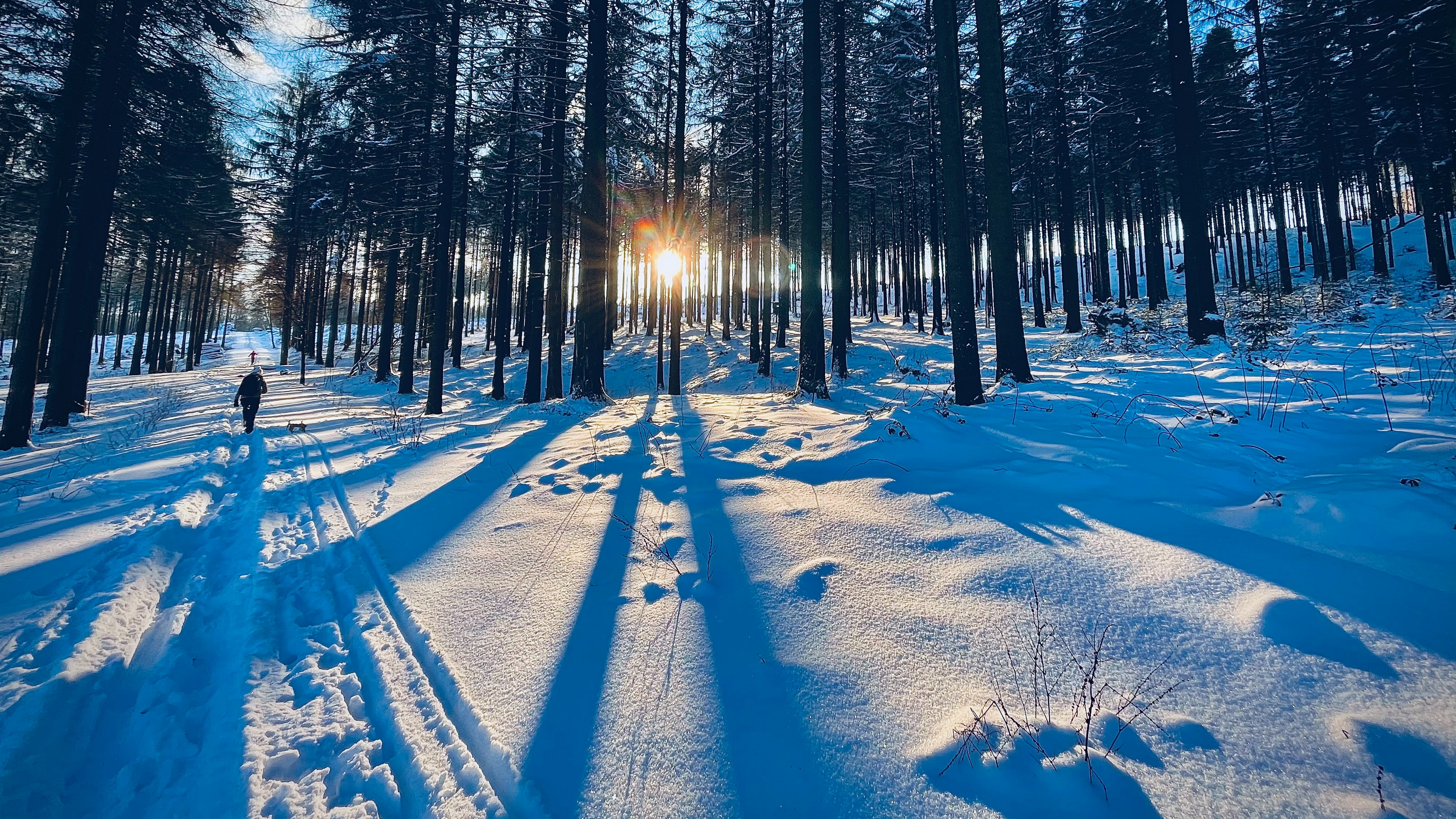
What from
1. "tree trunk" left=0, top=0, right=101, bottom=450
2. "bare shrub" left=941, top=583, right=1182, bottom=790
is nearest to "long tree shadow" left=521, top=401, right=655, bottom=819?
"bare shrub" left=941, top=583, right=1182, bottom=790

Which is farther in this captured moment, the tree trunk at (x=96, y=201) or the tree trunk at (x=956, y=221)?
the tree trunk at (x=96, y=201)

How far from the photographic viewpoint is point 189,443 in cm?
922

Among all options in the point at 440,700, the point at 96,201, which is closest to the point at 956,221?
the point at 440,700

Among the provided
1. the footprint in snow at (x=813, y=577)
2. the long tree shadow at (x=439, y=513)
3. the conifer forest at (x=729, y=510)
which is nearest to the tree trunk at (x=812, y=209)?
the conifer forest at (x=729, y=510)

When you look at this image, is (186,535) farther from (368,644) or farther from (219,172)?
(219,172)

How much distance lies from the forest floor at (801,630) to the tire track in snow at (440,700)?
0.04 ft

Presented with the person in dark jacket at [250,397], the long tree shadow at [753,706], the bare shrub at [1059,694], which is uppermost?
the bare shrub at [1059,694]

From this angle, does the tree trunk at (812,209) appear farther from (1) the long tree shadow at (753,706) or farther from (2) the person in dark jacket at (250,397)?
(2) the person in dark jacket at (250,397)

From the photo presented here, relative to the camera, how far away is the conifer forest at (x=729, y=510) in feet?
6.09

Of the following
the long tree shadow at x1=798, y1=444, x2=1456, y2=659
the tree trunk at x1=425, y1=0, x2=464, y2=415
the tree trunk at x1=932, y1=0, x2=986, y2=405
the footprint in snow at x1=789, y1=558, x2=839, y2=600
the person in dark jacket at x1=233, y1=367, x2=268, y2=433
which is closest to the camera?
the long tree shadow at x1=798, y1=444, x2=1456, y2=659

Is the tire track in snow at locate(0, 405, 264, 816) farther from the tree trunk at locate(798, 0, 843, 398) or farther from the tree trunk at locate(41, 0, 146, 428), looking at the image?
the tree trunk at locate(41, 0, 146, 428)

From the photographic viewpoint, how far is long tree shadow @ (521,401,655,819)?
71.5 inches

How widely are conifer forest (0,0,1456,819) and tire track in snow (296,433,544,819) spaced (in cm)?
2

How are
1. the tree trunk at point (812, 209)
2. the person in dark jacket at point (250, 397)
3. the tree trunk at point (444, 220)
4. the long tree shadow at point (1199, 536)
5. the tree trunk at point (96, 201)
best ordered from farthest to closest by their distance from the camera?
the tree trunk at point (444, 220), the person in dark jacket at point (250, 397), the tree trunk at point (96, 201), the tree trunk at point (812, 209), the long tree shadow at point (1199, 536)
